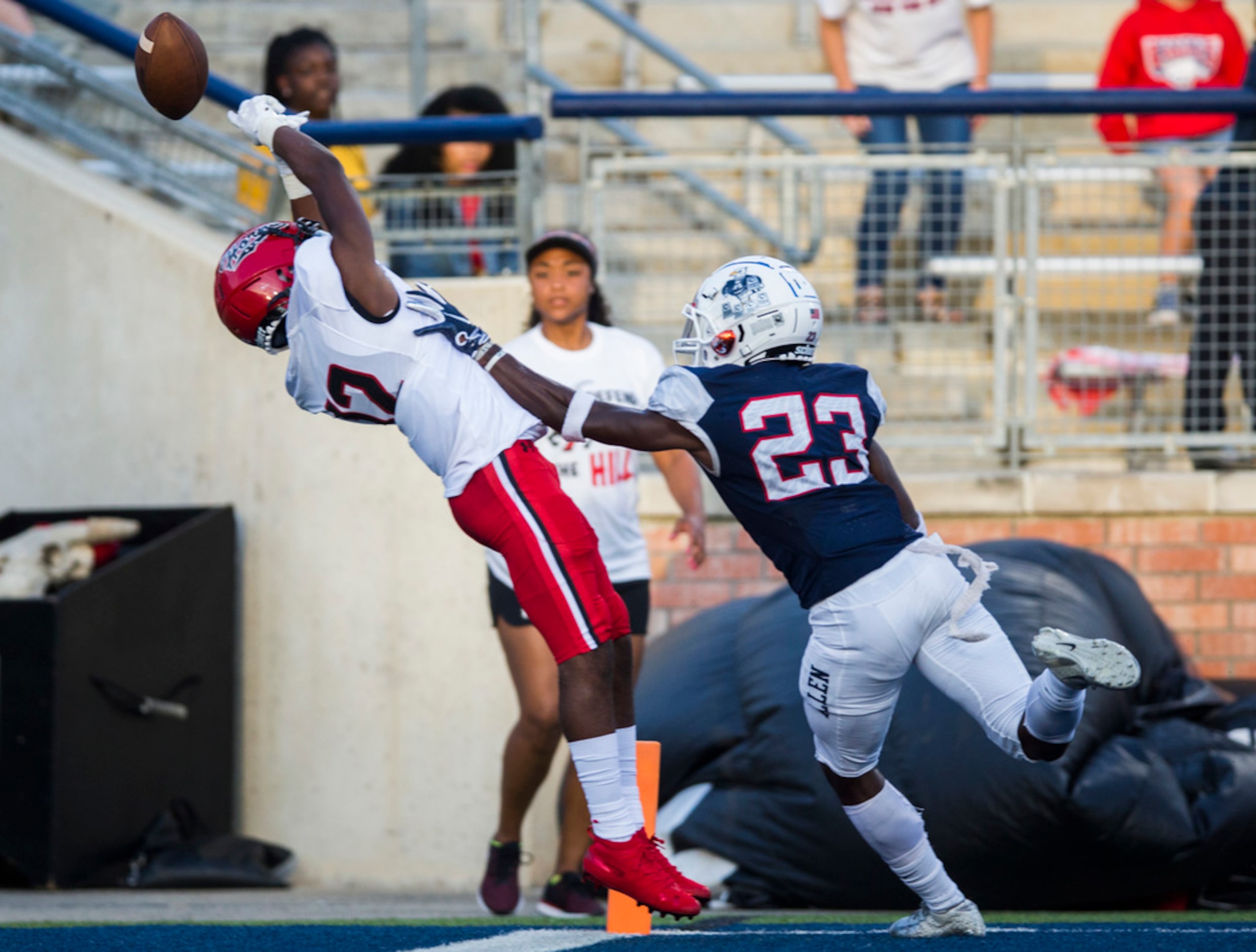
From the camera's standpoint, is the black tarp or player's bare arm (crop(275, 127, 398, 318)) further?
the black tarp

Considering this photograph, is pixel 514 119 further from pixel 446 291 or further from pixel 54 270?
pixel 54 270

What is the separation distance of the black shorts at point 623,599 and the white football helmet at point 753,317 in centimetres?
151

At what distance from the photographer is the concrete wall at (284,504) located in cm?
638

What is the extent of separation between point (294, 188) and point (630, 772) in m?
1.67

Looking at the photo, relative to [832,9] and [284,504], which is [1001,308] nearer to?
[832,9]

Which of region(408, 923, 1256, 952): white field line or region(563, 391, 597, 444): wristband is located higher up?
region(563, 391, 597, 444): wristband

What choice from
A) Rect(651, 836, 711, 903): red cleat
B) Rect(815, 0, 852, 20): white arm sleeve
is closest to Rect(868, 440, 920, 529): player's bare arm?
Rect(651, 836, 711, 903): red cleat

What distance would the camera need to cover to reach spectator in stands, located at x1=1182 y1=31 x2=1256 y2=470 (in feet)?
20.9

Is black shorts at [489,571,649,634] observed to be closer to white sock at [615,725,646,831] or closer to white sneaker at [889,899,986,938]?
white sock at [615,725,646,831]

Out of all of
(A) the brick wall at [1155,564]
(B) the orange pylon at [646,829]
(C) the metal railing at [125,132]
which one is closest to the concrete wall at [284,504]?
(C) the metal railing at [125,132]

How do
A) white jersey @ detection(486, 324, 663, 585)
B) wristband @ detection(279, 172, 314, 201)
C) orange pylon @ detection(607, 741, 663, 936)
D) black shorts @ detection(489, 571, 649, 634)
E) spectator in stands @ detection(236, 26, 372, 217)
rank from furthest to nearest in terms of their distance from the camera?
spectator in stands @ detection(236, 26, 372, 217) < white jersey @ detection(486, 324, 663, 585) < black shorts @ detection(489, 571, 649, 634) < orange pylon @ detection(607, 741, 663, 936) < wristband @ detection(279, 172, 314, 201)

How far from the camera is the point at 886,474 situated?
13.5 feet

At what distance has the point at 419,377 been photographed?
154 inches

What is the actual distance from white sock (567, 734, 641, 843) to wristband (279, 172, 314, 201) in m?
1.52
